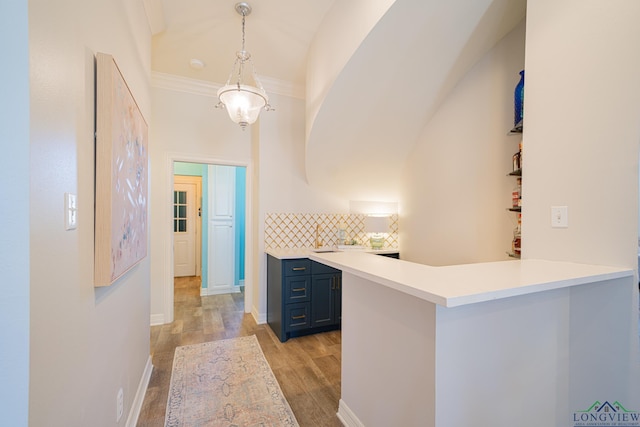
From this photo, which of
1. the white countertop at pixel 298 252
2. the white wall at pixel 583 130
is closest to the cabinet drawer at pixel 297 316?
the white countertop at pixel 298 252

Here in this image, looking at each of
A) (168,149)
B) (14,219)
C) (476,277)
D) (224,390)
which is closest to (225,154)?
(168,149)

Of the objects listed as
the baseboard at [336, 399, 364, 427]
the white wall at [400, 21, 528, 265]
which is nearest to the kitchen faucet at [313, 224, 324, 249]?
the white wall at [400, 21, 528, 265]

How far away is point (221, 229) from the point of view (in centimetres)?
468

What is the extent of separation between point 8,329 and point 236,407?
168cm

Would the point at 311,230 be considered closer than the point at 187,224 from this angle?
Yes

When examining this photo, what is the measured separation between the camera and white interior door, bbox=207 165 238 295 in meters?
4.62

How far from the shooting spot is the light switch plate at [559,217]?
1383 mm

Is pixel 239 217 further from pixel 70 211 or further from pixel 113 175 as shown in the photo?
pixel 70 211

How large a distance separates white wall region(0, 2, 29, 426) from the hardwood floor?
5.03ft

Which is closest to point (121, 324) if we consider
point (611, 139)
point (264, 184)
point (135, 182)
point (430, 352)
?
point (135, 182)

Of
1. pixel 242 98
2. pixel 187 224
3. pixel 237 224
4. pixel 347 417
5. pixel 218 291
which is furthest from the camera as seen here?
pixel 187 224

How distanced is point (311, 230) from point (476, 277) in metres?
2.68

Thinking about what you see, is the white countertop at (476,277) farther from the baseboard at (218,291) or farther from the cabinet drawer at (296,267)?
the baseboard at (218,291)

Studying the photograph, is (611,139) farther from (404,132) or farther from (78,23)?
(78,23)
